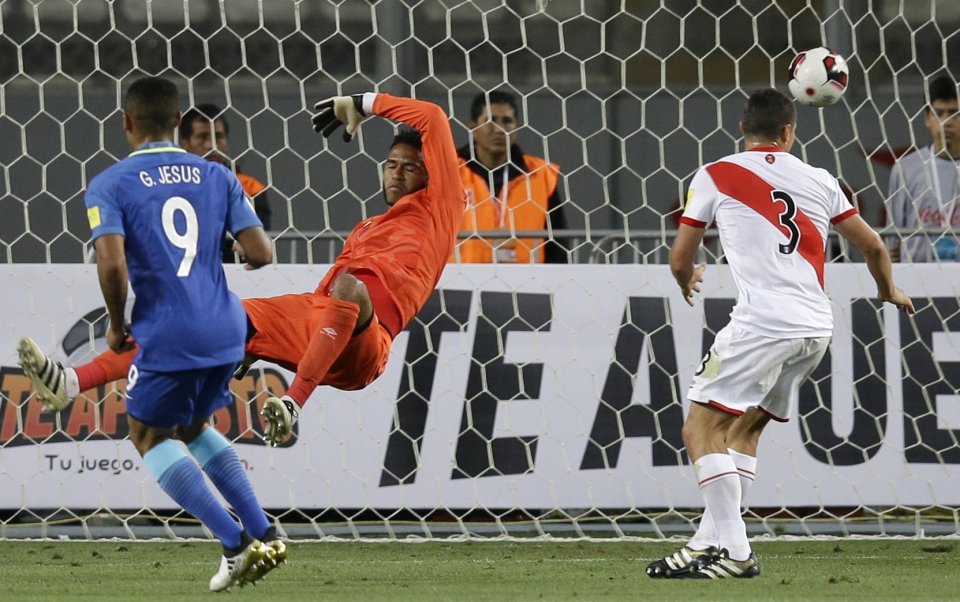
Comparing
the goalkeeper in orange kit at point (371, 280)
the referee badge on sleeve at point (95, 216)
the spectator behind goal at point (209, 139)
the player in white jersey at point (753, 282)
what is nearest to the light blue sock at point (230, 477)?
the goalkeeper in orange kit at point (371, 280)

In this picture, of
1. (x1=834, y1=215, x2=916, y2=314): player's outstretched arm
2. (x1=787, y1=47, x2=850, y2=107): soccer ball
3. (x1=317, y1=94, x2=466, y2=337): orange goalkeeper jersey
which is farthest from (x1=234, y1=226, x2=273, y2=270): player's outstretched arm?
(x1=787, y1=47, x2=850, y2=107): soccer ball

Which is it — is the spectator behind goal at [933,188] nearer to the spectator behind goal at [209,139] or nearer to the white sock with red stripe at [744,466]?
the white sock with red stripe at [744,466]

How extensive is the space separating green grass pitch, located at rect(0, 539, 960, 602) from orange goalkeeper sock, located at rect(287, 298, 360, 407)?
0.68 metres

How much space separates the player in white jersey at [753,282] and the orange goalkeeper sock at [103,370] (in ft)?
6.53

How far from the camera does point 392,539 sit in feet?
23.2

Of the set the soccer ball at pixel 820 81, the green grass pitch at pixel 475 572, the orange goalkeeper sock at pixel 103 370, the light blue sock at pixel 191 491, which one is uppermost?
the soccer ball at pixel 820 81

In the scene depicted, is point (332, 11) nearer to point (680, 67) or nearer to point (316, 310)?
point (680, 67)

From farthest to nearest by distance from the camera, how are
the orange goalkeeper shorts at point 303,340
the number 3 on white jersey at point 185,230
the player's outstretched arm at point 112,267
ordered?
the orange goalkeeper shorts at point 303,340 < the number 3 on white jersey at point 185,230 < the player's outstretched arm at point 112,267

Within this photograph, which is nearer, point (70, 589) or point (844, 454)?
point (70, 589)

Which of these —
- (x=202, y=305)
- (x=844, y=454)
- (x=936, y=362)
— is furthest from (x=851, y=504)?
(x=202, y=305)

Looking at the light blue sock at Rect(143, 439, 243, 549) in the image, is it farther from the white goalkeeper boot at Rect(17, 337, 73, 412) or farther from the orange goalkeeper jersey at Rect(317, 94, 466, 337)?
the orange goalkeeper jersey at Rect(317, 94, 466, 337)

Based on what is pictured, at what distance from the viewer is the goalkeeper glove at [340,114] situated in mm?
6090

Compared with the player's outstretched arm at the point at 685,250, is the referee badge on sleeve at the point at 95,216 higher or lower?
higher

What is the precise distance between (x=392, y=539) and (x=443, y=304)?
109 centimetres
